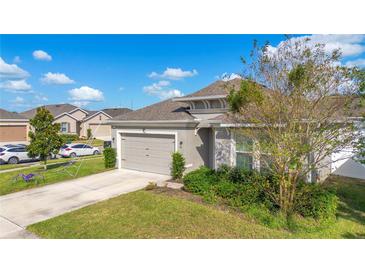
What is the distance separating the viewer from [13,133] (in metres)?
28.8

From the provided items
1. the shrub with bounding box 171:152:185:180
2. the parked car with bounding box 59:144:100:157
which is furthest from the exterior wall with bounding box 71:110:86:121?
the shrub with bounding box 171:152:185:180

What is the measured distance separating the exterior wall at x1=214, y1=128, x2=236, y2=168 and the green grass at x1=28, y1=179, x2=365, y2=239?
11.3 ft

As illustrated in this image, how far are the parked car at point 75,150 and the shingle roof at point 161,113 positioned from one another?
949cm

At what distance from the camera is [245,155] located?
32.2ft

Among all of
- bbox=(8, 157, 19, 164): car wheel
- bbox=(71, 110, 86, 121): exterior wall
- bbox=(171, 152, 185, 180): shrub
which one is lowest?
bbox=(8, 157, 19, 164): car wheel

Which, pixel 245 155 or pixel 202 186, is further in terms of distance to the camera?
pixel 245 155

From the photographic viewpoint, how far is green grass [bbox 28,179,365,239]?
546 centimetres

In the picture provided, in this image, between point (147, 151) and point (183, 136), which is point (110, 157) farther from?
point (183, 136)

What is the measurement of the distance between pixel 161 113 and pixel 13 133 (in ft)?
85.3

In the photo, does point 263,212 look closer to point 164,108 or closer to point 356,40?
point 356,40

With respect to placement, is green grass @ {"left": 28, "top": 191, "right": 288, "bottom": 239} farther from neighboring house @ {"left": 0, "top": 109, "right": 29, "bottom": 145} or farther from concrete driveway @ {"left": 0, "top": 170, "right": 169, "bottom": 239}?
neighboring house @ {"left": 0, "top": 109, "right": 29, "bottom": 145}

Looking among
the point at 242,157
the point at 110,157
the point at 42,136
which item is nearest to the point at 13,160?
the point at 42,136

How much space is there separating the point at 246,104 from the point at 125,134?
835 cm
